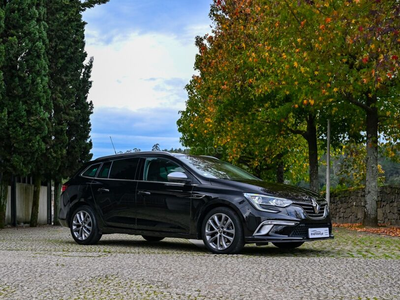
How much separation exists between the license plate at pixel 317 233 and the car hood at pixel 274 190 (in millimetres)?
504

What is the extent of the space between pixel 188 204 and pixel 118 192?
1795 millimetres

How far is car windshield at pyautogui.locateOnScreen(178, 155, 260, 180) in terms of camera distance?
11.6 m

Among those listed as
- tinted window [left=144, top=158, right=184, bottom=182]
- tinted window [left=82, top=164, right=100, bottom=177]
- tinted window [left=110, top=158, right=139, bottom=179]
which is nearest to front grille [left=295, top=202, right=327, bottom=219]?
tinted window [left=144, top=158, right=184, bottom=182]

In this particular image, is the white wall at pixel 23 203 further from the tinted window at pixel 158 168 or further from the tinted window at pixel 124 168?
the tinted window at pixel 158 168

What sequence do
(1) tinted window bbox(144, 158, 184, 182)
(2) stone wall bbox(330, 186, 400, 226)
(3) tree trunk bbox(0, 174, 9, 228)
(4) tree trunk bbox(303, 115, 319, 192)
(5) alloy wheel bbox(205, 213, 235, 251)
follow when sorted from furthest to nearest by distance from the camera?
(4) tree trunk bbox(303, 115, 319, 192) < (2) stone wall bbox(330, 186, 400, 226) < (3) tree trunk bbox(0, 174, 9, 228) < (1) tinted window bbox(144, 158, 184, 182) < (5) alloy wheel bbox(205, 213, 235, 251)

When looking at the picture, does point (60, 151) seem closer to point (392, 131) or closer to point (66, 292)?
point (392, 131)

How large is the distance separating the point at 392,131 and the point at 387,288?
18.1 metres

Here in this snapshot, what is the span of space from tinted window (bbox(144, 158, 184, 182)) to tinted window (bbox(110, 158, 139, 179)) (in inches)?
12.8

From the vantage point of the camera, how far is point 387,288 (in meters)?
6.91

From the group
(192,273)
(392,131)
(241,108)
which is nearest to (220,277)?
(192,273)

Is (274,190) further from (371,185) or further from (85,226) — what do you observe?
(371,185)

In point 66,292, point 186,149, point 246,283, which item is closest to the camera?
point 66,292

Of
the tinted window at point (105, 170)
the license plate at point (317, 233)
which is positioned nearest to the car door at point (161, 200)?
the tinted window at point (105, 170)

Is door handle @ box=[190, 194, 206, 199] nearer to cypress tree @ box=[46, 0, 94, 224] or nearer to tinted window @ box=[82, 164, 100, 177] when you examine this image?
tinted window @ box=[82, 164, 100, 177]
